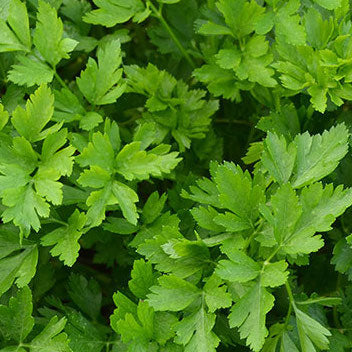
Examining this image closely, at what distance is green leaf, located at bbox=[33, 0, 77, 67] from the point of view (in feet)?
3.61

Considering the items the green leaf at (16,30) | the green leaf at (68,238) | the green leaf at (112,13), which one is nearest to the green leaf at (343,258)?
the green leaf at (68,238)

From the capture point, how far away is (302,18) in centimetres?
113

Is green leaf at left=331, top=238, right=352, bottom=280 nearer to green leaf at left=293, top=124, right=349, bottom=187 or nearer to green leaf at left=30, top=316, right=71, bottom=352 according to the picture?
green leaf at left=293, top=124, right=349, bottom=187

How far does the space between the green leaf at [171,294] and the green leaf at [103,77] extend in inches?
15.1

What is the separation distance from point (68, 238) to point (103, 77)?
0.32 m

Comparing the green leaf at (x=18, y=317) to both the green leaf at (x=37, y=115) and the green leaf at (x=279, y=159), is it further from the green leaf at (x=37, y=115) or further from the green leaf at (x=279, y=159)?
the green leaf at (x=279, y=159)

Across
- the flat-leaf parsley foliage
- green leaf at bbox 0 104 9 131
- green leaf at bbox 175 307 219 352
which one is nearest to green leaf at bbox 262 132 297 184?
the flat-leaf parsley foliage

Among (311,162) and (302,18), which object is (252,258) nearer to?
(311,162)

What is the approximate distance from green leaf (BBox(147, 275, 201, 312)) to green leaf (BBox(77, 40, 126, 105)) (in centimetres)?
38

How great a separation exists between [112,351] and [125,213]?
281mm

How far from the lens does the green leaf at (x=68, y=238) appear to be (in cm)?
A: 101

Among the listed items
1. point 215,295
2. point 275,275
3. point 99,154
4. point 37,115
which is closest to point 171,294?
point 215,295

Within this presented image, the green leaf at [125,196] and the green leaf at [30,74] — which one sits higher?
the green leaf at [30,74]

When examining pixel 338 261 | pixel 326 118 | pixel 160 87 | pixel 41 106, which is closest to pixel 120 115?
pixel 160 87
